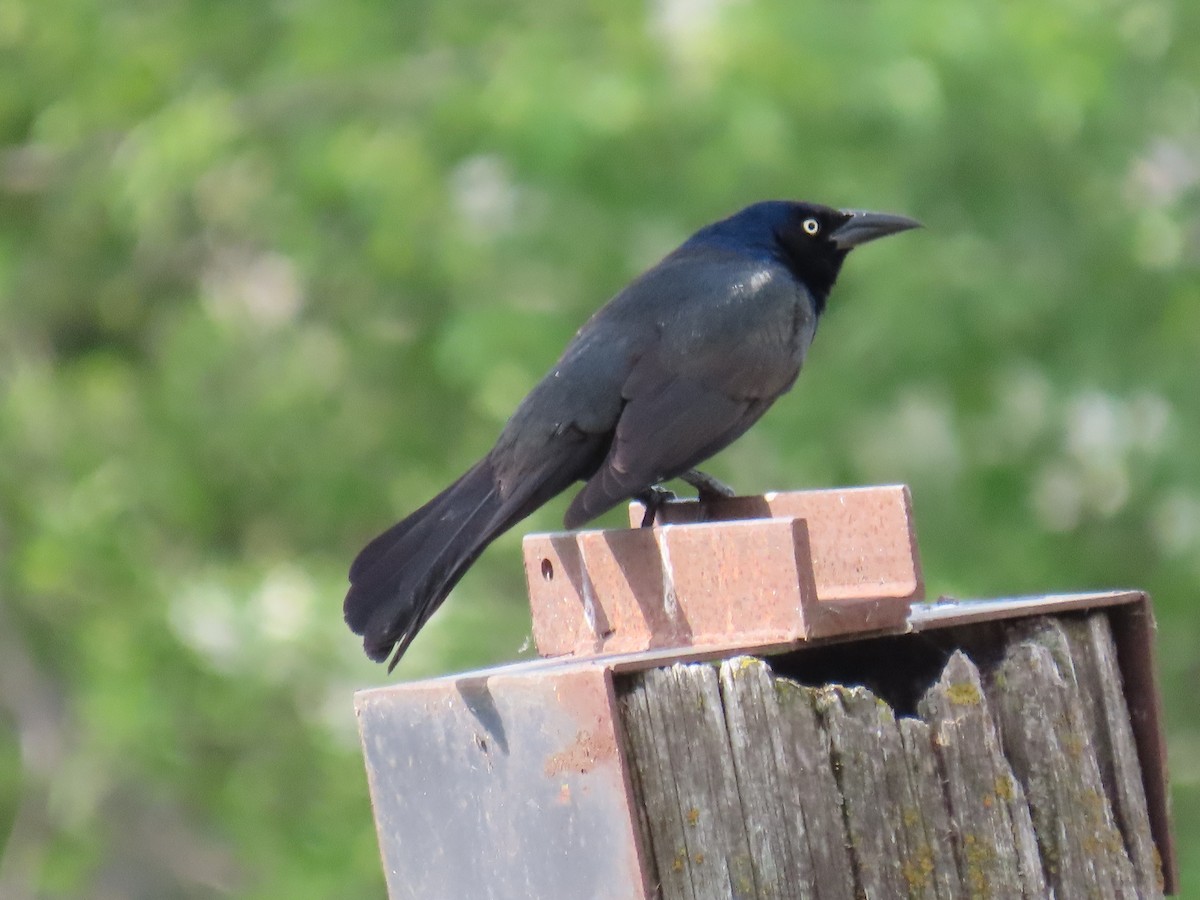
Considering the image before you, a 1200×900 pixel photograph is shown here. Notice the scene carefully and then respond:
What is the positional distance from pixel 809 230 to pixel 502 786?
10.0ft

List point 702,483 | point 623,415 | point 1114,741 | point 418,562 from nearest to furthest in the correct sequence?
point 1114,741 → point 418,562 → point 623,415 → point 702,483

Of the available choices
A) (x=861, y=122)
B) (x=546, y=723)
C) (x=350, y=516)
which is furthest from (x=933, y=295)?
(x=546, y=723)

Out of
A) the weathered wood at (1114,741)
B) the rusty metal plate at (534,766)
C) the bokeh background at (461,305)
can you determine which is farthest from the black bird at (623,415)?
the bokeh background at (461,305)

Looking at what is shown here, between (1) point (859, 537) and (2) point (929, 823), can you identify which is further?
(1) point (859, 537)

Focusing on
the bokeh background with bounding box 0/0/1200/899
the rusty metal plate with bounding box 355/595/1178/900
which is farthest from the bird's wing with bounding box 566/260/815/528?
the bokeh background with bounding box 0/0/1200/899

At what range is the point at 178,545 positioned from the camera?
9.46m

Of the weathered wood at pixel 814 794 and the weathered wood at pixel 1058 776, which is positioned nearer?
the weathered wood at pixel 814 794

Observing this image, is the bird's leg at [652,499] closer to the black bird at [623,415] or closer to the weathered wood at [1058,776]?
the black bird at [623,415]

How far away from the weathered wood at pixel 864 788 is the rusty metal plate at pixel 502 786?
0.06 m

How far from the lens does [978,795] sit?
240 centimetres

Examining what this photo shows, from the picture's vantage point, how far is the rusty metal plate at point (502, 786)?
233cm

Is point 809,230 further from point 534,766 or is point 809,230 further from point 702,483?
point 534,766

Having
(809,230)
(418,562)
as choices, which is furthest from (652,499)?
(809,230)

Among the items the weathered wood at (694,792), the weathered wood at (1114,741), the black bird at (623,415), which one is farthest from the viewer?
the black bird at (623,415)
